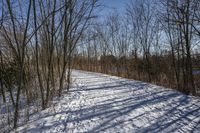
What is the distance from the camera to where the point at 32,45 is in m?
6.88

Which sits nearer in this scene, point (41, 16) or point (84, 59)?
point (41, 16)

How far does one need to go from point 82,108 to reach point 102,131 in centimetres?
162

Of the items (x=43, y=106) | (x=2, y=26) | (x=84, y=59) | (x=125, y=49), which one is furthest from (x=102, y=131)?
(x=84, y=59)

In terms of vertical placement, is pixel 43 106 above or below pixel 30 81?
below

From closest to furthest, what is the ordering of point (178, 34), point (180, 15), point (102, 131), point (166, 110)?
1. point (102, 131)
2. point (166, 110)
3. point (180, 15)
4. point (178, 34)

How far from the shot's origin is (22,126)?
11.8 ft

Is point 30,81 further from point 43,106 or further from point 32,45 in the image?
point 43,106

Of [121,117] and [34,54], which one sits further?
[34,54]

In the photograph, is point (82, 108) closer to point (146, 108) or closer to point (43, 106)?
point (43, 106)

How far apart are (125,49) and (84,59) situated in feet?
36.2

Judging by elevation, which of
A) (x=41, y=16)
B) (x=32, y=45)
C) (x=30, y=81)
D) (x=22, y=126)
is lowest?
(x=22, y=126)

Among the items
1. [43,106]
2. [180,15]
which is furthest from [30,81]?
[180,15]

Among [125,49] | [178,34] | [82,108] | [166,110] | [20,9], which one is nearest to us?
[166,110]

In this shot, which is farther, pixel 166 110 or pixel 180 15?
pixel 180 15
